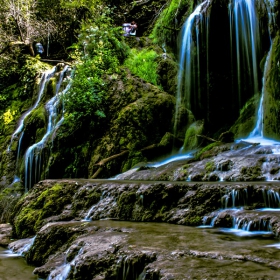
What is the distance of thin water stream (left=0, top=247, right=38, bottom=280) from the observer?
449 cm

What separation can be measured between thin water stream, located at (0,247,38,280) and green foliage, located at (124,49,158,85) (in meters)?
8.93

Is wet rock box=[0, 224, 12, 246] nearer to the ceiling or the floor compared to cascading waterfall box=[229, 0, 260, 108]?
nearer to the floor

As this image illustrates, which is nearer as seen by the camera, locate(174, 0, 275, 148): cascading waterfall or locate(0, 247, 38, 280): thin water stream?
locate(0, 247, 38, 280): thin water stream

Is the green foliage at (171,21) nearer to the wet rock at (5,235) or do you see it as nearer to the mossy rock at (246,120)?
the mossy rock at (246,120)

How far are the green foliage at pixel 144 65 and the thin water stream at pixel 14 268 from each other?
893 centimetres

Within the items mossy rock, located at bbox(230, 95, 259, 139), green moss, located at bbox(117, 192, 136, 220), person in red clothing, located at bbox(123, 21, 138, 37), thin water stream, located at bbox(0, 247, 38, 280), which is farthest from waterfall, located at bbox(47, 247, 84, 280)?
person in red clothing, located at bbox(123, 21, 138, 37)

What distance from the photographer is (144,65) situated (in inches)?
533

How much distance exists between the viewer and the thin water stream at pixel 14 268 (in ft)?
14.7

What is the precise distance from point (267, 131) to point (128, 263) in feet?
23.5

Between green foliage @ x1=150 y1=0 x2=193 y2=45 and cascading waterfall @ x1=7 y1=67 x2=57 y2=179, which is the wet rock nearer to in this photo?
cascading waterfall @ x1=7 y1=67 x2=57 y2=179

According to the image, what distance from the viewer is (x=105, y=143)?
1019 centimetres

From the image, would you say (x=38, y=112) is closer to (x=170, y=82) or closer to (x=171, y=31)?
(x=170, y=82)

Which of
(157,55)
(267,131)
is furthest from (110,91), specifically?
(267,131)

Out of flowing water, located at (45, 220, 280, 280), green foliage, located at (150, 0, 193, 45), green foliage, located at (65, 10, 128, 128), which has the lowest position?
flowing water, located at (45, 220, 280, 280)
